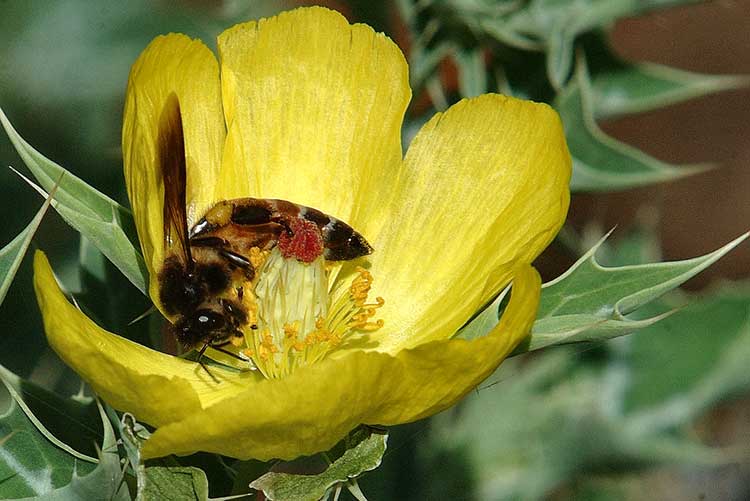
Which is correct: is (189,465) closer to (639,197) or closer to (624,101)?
(624,101)

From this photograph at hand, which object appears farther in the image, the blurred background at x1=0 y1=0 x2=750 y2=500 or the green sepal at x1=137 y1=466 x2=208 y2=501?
the blurred background at x1=0 y1=0 x2=750 y2=500

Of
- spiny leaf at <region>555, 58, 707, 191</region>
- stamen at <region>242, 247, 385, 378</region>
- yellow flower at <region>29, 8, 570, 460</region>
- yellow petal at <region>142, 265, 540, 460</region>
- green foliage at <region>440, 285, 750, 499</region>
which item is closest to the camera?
yellow petal at <region>142, 265, 540, 460</region>

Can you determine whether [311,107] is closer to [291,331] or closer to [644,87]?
[291,331]

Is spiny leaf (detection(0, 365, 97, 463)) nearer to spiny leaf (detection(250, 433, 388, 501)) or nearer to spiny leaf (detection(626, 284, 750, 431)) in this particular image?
spiny leaf (detection(250, 433, 388, 501))

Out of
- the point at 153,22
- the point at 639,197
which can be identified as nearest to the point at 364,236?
the point at 153,22

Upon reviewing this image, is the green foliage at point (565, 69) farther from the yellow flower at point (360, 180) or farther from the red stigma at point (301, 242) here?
the red stigma at point (301, 242)

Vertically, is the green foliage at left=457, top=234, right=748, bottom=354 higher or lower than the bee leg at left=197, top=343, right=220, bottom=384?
higher

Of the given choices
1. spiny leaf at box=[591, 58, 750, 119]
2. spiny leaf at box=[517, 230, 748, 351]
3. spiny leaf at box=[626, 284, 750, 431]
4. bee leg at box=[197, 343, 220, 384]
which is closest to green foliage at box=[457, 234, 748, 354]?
spiny leaf at box=[517, 230, 748, 351]

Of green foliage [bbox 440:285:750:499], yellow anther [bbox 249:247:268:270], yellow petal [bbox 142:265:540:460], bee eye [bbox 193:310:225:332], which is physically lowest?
green foliage [bbox 440:285:750:499]

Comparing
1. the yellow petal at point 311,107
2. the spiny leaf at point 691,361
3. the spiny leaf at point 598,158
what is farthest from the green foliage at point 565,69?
the spiny leaf at point 691,361
